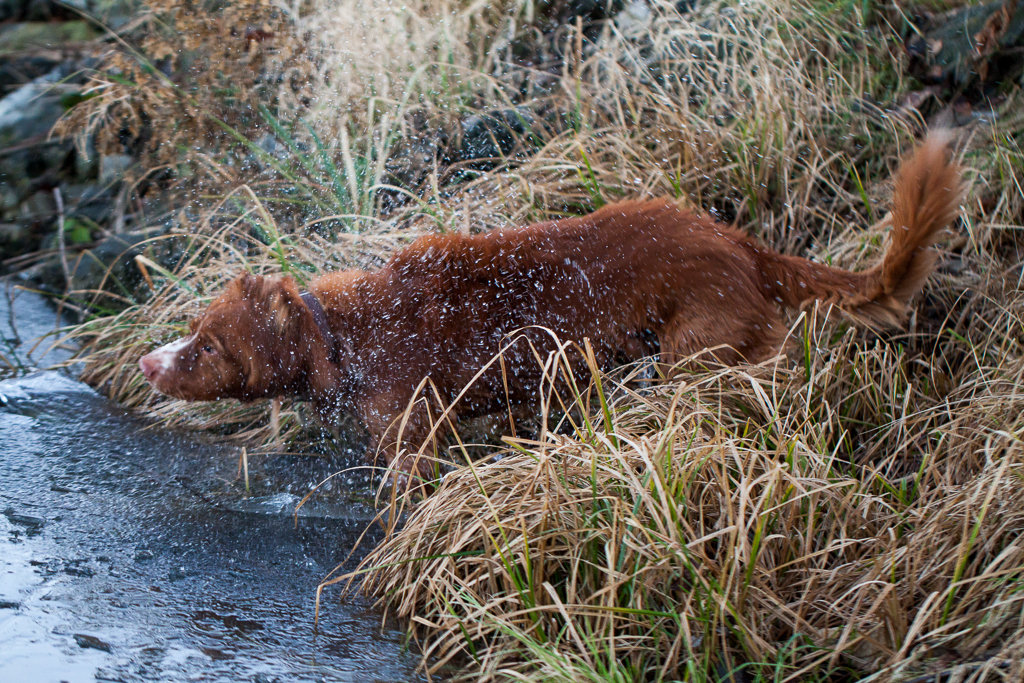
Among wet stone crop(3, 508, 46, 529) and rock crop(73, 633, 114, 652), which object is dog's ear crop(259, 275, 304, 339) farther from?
rock crop(73, 633, 114, 652)

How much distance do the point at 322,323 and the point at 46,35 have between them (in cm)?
624

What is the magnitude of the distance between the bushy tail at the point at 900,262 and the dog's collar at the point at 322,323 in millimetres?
1850

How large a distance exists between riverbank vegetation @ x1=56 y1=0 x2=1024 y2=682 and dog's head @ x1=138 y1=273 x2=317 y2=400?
0.64 meters

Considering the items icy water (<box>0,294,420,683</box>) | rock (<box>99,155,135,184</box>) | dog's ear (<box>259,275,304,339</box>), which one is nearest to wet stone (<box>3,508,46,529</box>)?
icy water (<box>0,294,420,683</box>)

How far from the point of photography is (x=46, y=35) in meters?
7.31

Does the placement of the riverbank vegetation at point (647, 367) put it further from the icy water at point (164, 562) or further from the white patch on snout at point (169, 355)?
the white patch on snout at point (169, 355)

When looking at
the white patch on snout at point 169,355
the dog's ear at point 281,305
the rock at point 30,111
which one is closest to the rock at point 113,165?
the rock at point 30,111

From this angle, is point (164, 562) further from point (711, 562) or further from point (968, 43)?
point (968, 43)

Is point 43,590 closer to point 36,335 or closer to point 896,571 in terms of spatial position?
point 896,571

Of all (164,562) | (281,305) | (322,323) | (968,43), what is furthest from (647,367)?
(968,43)

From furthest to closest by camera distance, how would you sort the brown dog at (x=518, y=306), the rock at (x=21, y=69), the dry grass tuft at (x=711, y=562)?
the rock at (x=21, y=69) < the brown dog at (x=518, y=306) < the dry grass tuft at (x=711, y=562)

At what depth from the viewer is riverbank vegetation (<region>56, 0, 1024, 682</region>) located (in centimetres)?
210

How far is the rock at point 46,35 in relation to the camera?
23.8 ft

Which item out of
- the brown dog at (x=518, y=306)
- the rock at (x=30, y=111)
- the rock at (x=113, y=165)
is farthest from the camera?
the rock at (x=30, y=111)
